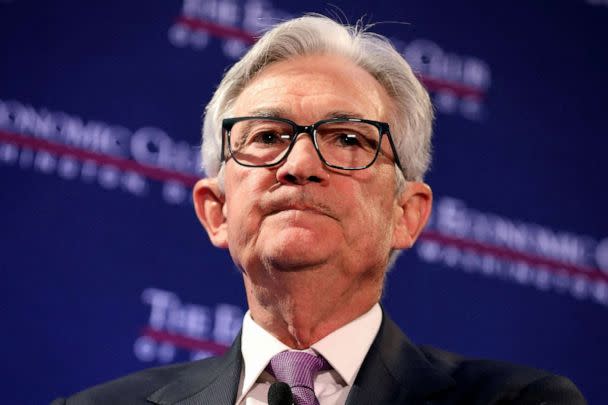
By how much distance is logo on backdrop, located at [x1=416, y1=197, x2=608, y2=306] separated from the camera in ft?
9.86

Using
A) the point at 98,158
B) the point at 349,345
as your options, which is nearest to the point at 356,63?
the point at 349,345

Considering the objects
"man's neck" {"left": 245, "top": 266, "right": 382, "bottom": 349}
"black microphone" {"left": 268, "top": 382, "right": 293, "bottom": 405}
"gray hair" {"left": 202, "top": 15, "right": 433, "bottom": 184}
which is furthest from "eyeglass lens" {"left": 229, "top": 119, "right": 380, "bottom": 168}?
"black microphone" {"left": 268, "top": 382, "right": 293, "bottom": 405}

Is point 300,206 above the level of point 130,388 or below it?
above

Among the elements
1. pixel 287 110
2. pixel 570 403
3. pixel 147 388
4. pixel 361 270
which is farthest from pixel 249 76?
pixel 570 403

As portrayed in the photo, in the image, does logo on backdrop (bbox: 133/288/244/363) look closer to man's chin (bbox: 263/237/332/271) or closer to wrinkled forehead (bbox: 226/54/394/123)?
wrinkled forehead (bbox: 226/54/394/123)

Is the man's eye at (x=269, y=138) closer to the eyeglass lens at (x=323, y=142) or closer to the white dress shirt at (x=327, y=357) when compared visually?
the eyeglass lens at (x=323, y=142)

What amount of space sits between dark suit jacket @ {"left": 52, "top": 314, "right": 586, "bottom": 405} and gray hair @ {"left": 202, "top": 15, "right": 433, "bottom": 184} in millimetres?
410

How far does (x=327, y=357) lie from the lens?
196cm

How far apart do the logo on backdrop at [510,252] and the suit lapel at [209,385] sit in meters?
1.07

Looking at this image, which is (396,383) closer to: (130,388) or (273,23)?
(130,388)

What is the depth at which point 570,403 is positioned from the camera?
1.77m

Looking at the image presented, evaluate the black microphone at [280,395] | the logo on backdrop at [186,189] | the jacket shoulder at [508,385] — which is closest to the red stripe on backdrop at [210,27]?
the logo on backdrop at [186,189]

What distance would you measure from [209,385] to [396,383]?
0.42 metres

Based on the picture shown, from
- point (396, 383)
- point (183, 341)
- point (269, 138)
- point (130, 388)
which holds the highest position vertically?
point (269, 138)
